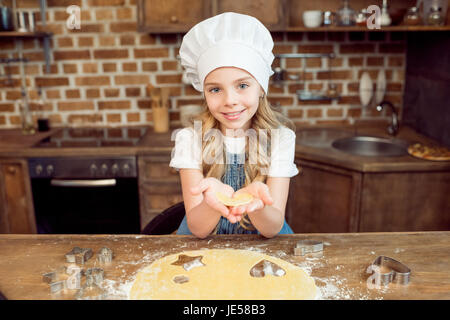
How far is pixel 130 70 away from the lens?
2498 millimetres

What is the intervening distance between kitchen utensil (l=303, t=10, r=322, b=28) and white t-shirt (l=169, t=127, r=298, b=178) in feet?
3.60

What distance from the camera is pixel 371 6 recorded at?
2.30 m

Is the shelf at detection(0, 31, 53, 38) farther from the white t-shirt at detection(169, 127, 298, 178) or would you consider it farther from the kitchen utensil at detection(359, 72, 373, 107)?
the kitchen utensil at detection(359, 72, 373, 107)

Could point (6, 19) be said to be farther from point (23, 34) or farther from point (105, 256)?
point (105, 256)

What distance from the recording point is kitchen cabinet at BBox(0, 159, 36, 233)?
2.10 metres

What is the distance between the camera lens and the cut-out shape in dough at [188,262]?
0.92m

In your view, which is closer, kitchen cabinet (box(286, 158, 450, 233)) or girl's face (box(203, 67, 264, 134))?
girl's face (box(203, 67, 264, 134))

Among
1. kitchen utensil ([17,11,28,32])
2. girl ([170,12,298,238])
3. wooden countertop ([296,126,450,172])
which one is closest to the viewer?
girl ([170,12,298,238])

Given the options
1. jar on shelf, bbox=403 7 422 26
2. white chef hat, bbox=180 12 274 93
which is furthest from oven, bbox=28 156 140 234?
jar on shelf, bbox=403 7 422 26

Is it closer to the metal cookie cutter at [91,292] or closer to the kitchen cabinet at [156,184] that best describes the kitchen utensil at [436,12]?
the kitchen cabinet at [156,184]

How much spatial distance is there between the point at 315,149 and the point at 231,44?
1061mm

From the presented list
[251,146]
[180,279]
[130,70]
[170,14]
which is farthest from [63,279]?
[130,70]
